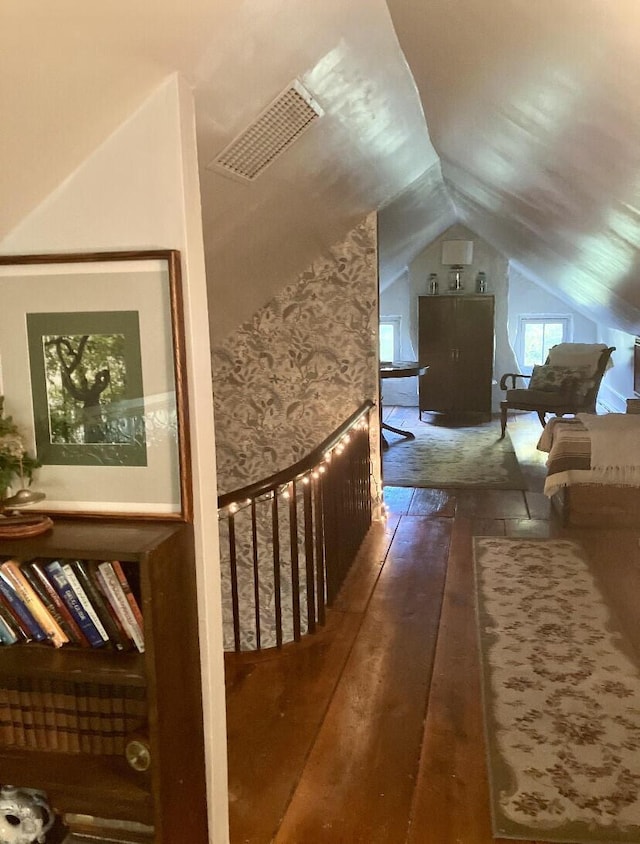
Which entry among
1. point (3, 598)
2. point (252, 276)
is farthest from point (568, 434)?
point (3, 598)

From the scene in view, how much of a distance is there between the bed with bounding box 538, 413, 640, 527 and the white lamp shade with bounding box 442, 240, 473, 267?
4.47 meters

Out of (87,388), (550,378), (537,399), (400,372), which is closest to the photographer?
(87,388)

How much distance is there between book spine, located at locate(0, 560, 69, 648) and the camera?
159 cm

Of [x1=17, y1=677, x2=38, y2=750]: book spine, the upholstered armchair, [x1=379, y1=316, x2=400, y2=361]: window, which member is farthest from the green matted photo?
[x1=379, y1=316, x2=400, y2=361]: window

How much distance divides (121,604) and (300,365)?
10.7 ft

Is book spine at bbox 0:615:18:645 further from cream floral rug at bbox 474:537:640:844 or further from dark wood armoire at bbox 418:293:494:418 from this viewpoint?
dark wood armoire at bbox 418:293:494:418

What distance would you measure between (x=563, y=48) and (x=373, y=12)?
0.63 metres

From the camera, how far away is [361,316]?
15.1ft

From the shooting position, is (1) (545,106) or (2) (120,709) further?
(1) (545,106)

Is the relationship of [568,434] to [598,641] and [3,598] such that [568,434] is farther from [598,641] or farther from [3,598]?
[3,598]

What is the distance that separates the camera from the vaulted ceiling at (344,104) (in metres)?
1.42

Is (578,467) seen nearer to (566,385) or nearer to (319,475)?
(319,475)


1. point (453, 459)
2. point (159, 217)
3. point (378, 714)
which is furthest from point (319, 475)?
point (453, 459)

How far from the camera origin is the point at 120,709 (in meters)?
1.67
